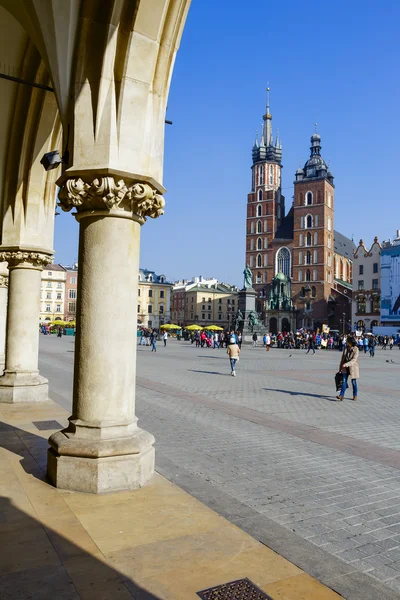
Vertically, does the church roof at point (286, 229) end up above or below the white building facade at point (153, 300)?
above

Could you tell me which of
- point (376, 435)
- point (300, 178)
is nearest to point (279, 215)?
point (300, 178)

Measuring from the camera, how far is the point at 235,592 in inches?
122

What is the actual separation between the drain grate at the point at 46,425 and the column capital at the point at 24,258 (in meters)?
3.07

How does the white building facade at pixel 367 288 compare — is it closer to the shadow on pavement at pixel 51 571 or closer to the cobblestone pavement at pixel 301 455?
the cobblestone pavement at pixel 301 455

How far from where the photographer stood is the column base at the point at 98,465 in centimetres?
488

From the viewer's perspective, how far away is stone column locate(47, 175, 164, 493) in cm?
503

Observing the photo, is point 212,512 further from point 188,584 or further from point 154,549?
point 188,584

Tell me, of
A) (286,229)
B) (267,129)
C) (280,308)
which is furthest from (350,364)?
(267,129)

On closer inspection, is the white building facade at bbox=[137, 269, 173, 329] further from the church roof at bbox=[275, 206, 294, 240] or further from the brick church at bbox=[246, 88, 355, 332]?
the church roof at bbox=[275, 206, 294, 240]

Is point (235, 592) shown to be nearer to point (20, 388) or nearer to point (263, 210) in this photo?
point (20, 388)

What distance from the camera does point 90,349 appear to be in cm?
519

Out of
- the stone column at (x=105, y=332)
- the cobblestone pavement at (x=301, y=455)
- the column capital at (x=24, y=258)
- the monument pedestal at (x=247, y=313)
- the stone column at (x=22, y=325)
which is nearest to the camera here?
the cobblestone pavement at (x=301, y=455)

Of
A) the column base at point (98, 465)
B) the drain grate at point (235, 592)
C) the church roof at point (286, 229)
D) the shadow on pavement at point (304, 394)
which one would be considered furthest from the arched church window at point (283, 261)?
the drain grate at point (235, 592)

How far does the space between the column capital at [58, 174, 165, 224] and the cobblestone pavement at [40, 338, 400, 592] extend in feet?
10.3
